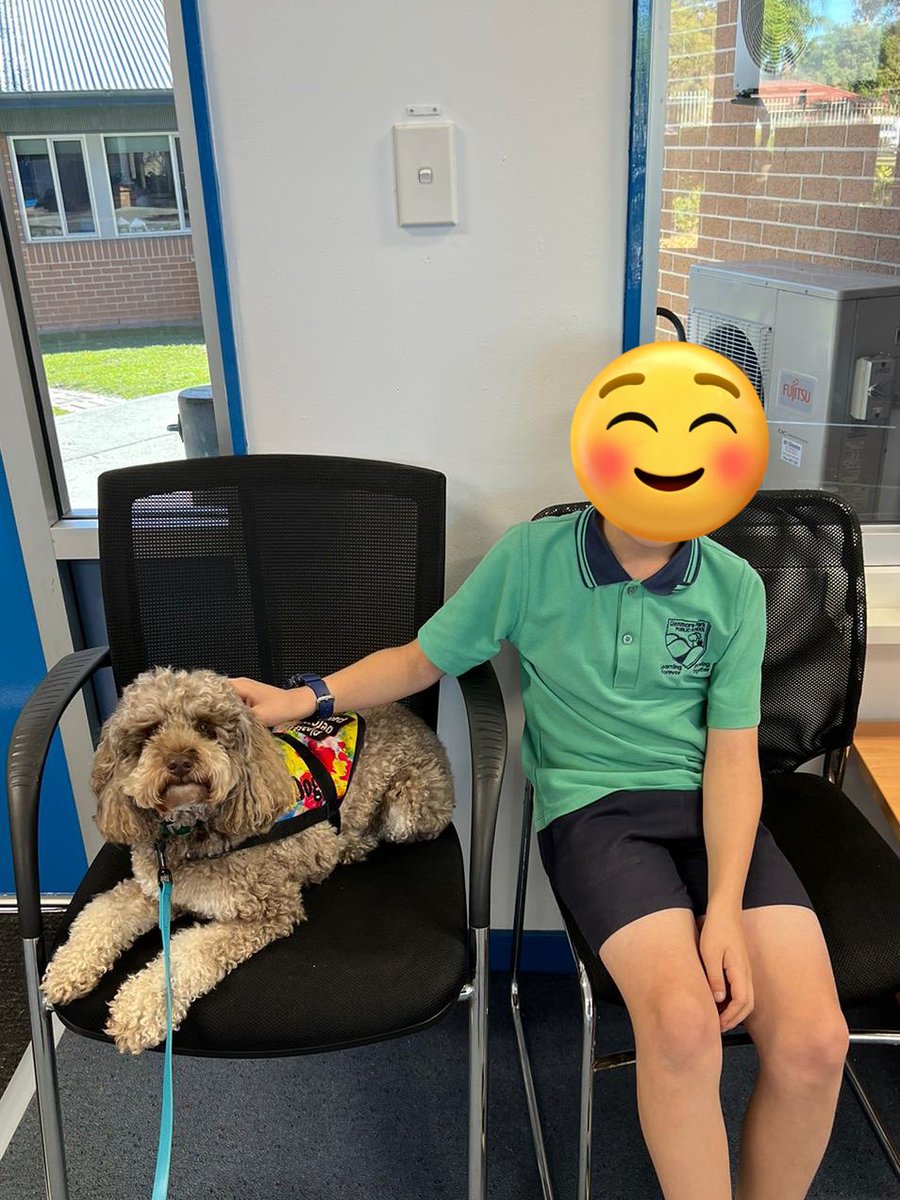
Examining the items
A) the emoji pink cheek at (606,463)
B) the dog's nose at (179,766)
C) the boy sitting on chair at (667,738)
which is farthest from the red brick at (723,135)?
the dog's nose at (179,766)

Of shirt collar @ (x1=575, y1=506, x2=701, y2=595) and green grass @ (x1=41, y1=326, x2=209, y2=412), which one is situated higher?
green grass @ (x1=41, y1=326, x2=209, y2=412)

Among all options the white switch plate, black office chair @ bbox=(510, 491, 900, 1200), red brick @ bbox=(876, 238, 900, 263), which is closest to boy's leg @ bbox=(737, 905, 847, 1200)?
black office chair @ bbox=(510, 491, 900, 1200)

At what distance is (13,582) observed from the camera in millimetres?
1789

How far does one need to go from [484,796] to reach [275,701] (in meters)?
0.34

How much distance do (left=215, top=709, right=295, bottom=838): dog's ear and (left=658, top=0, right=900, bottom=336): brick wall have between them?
1.04 meters

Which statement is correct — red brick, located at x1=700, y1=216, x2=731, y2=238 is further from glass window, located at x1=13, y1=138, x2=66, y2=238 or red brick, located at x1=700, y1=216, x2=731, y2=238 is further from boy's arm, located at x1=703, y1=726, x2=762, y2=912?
glass window, located at x1=13, y1=138, x2=66, y2=238

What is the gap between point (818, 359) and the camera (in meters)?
1.64

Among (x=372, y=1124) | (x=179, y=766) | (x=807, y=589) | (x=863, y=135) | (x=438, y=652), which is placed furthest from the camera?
(x=863, y=135)

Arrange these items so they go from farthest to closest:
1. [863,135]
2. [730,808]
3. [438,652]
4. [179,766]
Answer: [863,135] < [438,652] < [730,808] < [179,766]

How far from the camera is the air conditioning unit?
1.62 meters

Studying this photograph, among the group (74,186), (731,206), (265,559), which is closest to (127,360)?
(74,186)

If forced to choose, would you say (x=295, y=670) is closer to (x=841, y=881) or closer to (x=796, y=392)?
(x=841, y=881)

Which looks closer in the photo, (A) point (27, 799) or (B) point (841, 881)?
(A) point (27, 799)

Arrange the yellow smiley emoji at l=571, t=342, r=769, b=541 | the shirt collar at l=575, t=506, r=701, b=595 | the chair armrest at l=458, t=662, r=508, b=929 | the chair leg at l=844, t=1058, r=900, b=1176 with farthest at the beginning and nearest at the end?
1. the chair leg at l=844, t=1058, r=900, b=1176
2. the shirt collar at l=575, t=506, r=701, b=595
3. the chair armrest at l=458, t=662, r=508, b=929
4. the yellow smiley emoji at l=571, t=342, r=769, b=541
